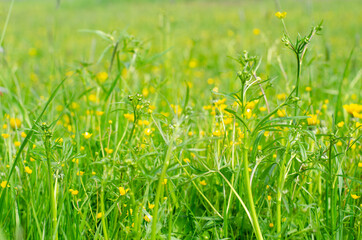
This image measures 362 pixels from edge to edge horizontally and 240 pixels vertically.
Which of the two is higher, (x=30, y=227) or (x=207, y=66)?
(x=207, y=66)

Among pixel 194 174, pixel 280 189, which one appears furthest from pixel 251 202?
pixel 194 174

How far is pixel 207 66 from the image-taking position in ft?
14.5

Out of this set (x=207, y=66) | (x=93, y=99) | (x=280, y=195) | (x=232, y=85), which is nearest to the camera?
(x=280, y=195)

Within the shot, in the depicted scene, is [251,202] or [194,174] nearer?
[251,202]

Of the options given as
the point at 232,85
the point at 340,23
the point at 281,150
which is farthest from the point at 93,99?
the point at 340,23

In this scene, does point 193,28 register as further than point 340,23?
Yes

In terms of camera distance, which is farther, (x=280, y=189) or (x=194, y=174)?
(x=194, y=174)

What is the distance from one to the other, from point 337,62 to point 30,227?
404 cm

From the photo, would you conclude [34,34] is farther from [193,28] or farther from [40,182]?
[40,182]

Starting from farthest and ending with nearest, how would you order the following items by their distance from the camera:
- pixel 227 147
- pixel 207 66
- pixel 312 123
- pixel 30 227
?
pixel 207 66, pixel 312 123, pixel 227 147, pixel 30 227

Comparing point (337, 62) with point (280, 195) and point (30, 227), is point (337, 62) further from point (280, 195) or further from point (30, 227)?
point (30, 227)

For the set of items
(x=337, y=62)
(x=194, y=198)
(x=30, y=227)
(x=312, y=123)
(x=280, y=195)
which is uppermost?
(x=337, y=62)

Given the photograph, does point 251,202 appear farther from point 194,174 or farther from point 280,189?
point 194,174

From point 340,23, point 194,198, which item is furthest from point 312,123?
point 340,23
